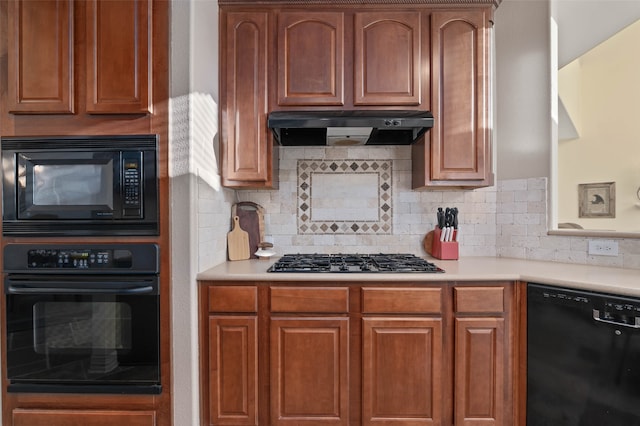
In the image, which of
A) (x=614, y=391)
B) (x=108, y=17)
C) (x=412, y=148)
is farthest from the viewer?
(x=412, y=148)

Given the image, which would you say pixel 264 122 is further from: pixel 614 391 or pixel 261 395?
pixel 614 391

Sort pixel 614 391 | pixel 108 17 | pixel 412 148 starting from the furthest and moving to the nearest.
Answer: pixel 412 148
pixel 108 17
pixel 614 391

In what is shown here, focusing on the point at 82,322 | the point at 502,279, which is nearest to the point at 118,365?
the point at 82,322

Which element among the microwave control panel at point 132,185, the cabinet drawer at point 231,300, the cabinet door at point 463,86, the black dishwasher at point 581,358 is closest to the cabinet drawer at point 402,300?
the black dishwasher at point 581,358

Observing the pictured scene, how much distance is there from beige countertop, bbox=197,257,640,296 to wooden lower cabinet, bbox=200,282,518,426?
48 mm

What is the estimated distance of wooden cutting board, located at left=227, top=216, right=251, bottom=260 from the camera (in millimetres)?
2227

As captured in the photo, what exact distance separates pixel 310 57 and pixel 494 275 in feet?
5.51

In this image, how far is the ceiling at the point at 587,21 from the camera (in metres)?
2.07

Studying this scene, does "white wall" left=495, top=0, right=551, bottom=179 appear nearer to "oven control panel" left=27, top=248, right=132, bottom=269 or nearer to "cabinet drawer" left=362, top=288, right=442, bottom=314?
"cabinet drawer" left=362, top=288, right=442, bottom=314

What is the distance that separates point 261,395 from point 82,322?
39.3 inches

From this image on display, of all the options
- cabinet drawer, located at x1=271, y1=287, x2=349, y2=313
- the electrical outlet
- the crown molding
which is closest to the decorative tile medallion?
cabinet drawer, located at x1=271, y1=287, x2=349, y2=313

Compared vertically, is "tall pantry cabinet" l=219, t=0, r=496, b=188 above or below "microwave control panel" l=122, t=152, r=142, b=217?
above

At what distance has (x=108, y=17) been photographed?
1.64 m

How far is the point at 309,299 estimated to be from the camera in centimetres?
Answer: 172
